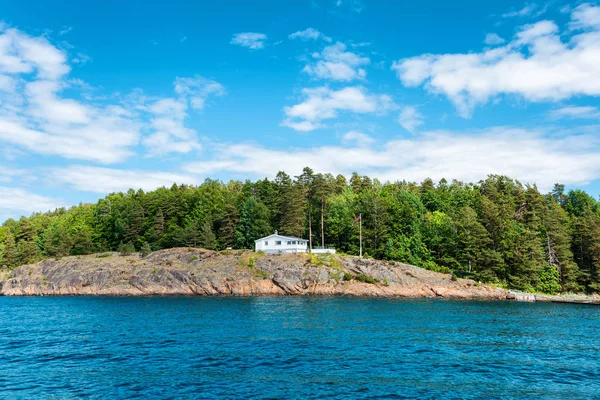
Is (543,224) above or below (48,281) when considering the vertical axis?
above

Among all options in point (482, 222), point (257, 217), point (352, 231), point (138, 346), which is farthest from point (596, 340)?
point (257, 217)

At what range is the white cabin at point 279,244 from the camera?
92.1 meters

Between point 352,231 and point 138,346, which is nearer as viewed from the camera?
point 138,346

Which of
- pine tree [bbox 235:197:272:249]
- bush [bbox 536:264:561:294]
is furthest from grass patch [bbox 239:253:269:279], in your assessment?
bush [bbox 536:264:561:294]

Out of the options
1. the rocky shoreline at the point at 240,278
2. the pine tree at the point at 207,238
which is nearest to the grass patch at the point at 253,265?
the rocky shoreline at the point at 240,278

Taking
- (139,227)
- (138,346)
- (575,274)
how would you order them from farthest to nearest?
(139,227) < (575,274) < (138,346)

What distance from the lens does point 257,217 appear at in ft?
340

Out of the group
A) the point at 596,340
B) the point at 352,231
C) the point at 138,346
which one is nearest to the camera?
the point at 138,346

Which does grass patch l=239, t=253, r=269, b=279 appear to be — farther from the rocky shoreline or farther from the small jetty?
the small jetty

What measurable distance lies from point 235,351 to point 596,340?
112 feet

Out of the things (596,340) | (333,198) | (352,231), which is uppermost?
(333,198)

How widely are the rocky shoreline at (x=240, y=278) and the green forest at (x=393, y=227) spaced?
9553 mm

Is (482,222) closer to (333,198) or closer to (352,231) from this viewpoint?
(352,231)

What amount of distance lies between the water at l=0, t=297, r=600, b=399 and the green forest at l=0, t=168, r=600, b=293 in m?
35.0
